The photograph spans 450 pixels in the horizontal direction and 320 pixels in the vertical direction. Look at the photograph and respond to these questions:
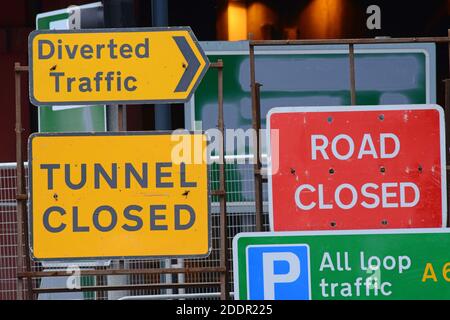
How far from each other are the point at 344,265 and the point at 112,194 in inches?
49.8

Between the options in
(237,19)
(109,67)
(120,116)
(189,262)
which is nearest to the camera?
(109,67)

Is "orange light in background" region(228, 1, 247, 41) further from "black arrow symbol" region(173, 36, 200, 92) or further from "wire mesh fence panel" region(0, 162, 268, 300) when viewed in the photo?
"black arrow symbol" region(173, 36, 200, 92)

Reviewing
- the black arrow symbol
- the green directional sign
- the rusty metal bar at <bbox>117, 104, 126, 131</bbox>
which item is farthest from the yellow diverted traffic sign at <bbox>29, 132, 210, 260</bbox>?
the green directional sign

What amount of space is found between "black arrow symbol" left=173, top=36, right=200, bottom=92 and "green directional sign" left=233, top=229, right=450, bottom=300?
89 centimetres

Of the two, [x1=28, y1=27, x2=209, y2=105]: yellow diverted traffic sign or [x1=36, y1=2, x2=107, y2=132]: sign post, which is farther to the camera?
[x1=36, y1=2, x2=107, y2=132]: sign post

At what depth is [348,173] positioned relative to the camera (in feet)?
16.6

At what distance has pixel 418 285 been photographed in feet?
16.3

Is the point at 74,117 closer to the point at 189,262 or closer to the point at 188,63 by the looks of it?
the point at 189,262

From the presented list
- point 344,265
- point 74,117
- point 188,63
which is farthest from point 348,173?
point 74,117

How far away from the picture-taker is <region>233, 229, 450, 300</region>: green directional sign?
4941 millimetres

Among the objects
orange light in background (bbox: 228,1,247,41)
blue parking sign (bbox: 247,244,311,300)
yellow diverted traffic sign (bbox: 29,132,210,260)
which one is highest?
orange light in background (bbox: 228,1,247,41)

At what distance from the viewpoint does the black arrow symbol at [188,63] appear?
5.24 m
